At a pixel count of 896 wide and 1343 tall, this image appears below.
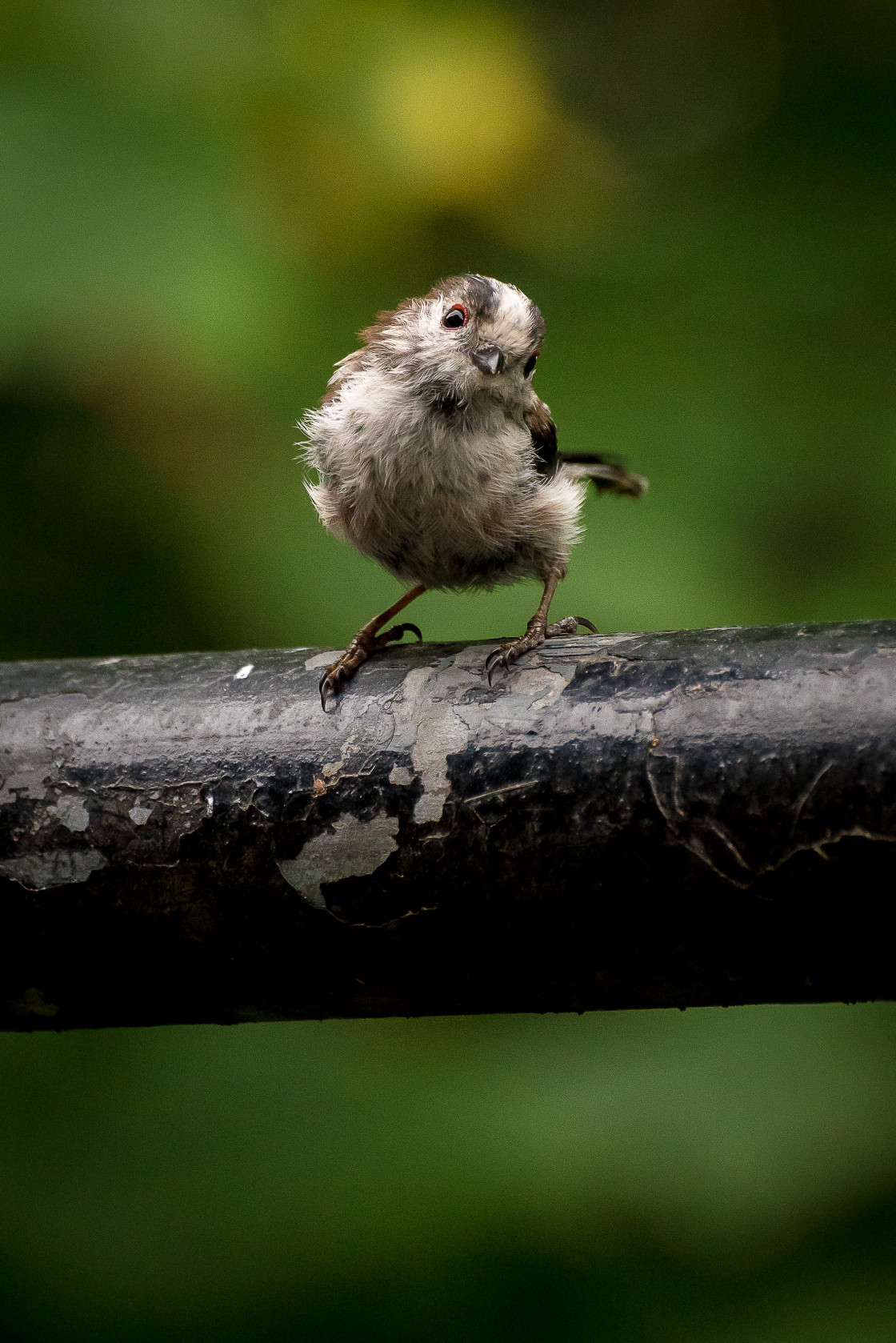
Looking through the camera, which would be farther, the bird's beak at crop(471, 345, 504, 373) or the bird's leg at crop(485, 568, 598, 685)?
the bird's beak at crop(471, 345, 504, 373)

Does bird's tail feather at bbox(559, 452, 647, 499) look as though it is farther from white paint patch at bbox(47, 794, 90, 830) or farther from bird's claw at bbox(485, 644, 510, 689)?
white paint patch at bbox(47, 794, 90, 830)

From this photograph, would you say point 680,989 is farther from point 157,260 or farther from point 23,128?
point 23,128

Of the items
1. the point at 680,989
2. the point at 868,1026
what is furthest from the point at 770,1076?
the point at 680,989

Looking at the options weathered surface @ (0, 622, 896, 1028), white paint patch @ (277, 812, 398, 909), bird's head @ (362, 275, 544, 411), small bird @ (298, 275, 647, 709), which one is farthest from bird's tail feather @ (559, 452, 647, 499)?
white paint patch @ (277, 812, 398, 909)

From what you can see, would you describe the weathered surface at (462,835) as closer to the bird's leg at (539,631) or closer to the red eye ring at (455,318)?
the bird's leg at (539,631)

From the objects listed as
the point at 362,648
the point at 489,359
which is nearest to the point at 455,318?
the point at 489,359

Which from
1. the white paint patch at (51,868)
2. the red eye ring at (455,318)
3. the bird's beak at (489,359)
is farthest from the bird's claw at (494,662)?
the red eye ring at (455,318)
